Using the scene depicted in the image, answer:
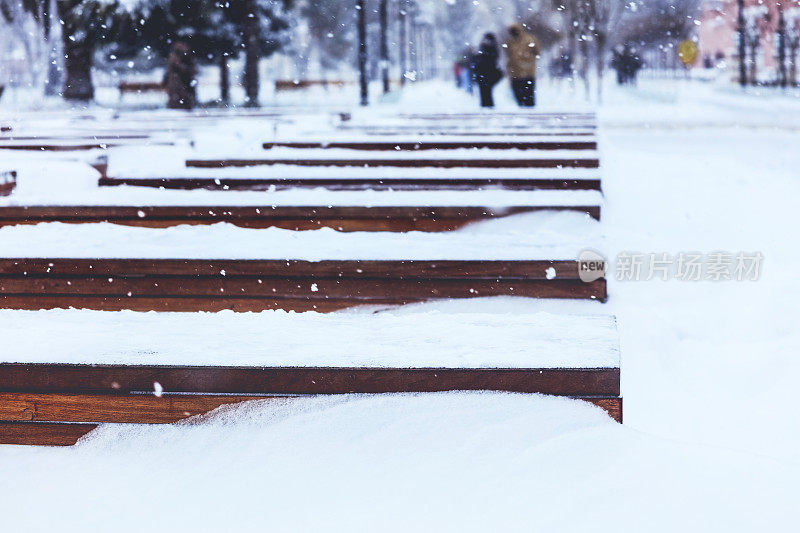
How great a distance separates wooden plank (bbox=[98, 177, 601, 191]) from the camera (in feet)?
19.0

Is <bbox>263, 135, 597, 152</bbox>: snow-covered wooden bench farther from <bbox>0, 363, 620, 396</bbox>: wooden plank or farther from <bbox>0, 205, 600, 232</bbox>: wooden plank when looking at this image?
<bbox>0, 363, 620, 396</bbox>: wooden plank

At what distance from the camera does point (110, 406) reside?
2594mm

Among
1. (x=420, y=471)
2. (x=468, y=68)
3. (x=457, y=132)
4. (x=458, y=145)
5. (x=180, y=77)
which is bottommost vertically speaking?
(x=420, y=471)

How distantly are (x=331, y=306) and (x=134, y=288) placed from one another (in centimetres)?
79

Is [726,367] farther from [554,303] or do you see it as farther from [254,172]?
[254,172]

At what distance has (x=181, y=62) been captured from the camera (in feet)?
84.2

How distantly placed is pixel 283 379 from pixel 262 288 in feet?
4.44

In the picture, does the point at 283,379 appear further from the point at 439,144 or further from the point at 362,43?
the point at 362,43

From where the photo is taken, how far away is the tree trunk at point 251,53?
27.5 m

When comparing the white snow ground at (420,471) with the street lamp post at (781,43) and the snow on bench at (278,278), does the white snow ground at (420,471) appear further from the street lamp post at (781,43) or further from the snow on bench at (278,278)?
the street lamp post at (781,43)

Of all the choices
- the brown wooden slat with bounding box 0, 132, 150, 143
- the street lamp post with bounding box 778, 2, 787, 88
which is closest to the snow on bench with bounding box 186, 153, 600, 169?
the brown wooden slat with bounding box 0, 132, 150, 143

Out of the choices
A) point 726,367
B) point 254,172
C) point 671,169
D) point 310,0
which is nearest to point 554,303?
point 726,367

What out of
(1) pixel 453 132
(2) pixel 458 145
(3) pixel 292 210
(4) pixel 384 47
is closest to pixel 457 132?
(1) pixel 453 132

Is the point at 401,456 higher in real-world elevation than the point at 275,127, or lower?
lower
